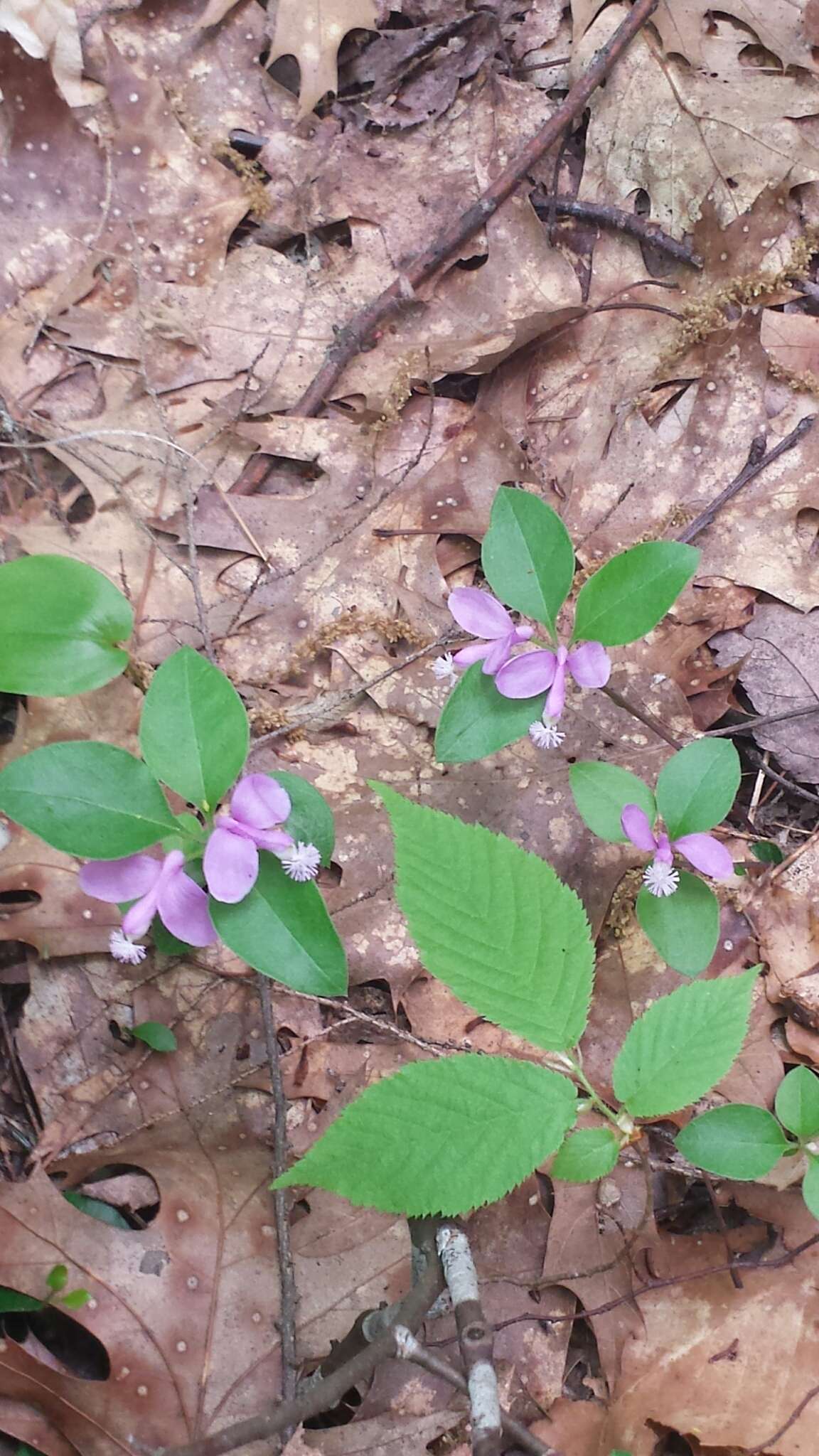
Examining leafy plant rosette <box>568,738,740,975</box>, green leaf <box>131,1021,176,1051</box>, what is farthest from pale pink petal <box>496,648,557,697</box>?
green leaf <box>131,1021,176,1051</box>

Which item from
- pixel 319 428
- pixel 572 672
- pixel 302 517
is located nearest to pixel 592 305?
pixel 319 428

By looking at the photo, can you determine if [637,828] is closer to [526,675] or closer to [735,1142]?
[526,675]

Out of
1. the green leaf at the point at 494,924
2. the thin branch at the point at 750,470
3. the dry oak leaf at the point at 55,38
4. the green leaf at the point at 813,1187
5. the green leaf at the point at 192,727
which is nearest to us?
the green leaf at the point at 494,924

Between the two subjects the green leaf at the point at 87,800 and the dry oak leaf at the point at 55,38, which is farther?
the dry oak leaf at the point at 55,38

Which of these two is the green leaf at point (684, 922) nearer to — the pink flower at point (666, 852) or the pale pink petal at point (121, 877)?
the pink flower at point (666, 852)

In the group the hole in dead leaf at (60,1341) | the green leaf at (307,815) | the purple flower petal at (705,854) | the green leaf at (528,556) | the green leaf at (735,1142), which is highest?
the green leaf at (528,556)

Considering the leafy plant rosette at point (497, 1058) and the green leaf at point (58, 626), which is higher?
the green leaf at point (58, 626)

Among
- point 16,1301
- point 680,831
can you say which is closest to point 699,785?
point 680,831

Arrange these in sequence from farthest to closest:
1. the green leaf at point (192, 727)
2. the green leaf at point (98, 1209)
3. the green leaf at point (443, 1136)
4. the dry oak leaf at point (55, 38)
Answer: the dry oak leaf at point (55, 38)
the green leaf at point (98, 1209)
the green leaf at point (192, 727)
the green leaf at point (443, 1136)

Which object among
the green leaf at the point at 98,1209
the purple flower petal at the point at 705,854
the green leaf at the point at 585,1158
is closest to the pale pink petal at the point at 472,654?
the purple flower petal at the point at 705,854
